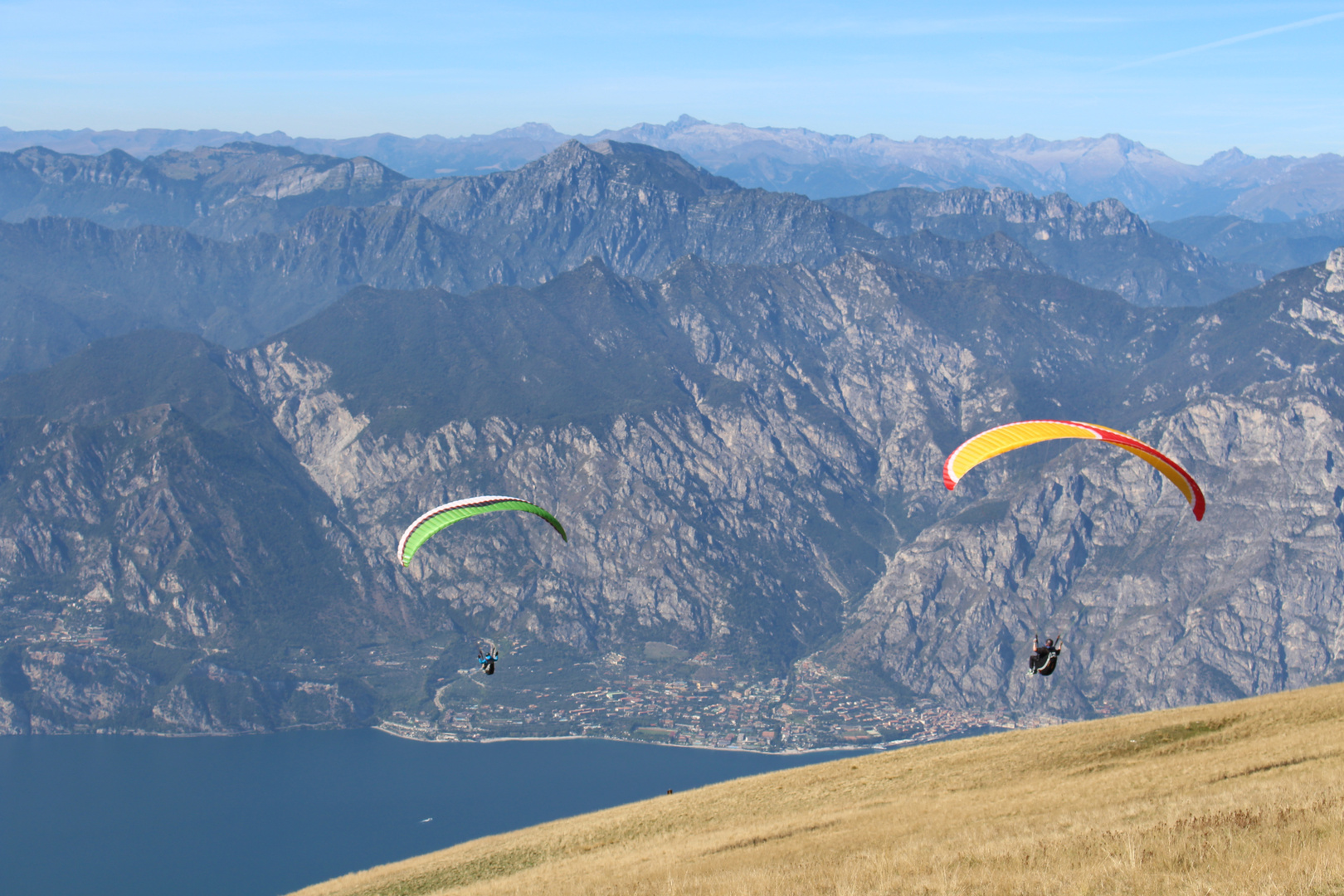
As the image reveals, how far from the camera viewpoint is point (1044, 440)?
63.0 metres

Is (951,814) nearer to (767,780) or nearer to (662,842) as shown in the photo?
(662,842)

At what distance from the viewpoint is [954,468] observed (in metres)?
62.8

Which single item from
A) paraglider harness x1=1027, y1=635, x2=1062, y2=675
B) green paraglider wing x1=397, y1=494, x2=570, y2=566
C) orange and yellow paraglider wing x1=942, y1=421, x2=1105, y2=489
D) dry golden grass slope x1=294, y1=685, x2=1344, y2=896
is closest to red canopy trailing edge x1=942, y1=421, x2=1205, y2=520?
orange and yellow paraglider wing x1=942, y1=421, x2=1105, y2=489

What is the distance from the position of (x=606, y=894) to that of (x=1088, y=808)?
2310cm

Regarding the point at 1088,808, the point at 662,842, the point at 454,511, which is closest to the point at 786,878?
the point at 1088,808

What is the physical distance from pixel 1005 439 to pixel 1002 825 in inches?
789

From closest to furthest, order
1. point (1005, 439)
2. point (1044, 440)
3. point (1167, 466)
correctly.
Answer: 1. point (1005, 439)
2. point (1044, 440)
3. point (1167, 466)

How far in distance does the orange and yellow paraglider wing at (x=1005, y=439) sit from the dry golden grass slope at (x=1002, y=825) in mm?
17509

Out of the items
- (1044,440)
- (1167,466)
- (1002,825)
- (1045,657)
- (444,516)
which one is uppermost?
(1044,440)

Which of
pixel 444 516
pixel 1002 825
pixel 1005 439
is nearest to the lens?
pixel 1002 825

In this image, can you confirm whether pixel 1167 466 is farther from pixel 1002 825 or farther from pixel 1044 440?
pixel 1002 825

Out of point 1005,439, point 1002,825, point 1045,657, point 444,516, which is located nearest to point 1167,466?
point 1005,439

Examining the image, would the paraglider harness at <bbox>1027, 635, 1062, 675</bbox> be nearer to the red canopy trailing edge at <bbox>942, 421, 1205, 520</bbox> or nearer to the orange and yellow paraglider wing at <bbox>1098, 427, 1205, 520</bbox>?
the red canopy trailing edge at <bbox>942, 421, 1205, 520</bbox>

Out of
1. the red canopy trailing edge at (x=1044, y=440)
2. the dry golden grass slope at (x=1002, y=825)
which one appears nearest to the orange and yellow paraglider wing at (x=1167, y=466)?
the red canopy trailing edge at (x=1044, y=440)
